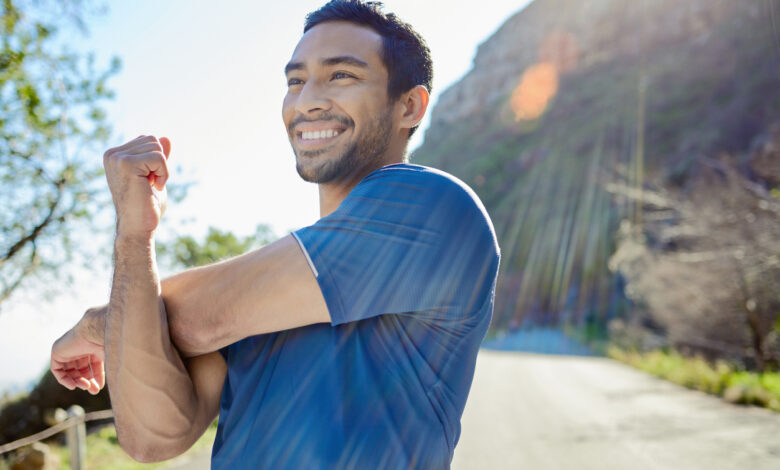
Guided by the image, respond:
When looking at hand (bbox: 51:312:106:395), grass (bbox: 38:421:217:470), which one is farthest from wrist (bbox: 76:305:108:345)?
grass (bbox: 38:421:217:470)

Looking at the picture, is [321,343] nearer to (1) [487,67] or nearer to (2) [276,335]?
(2) [276,335]

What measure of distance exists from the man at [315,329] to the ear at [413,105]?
13.8 inches

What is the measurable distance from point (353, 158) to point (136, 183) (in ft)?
1.70

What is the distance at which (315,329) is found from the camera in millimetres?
1107

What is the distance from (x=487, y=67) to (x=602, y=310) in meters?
101

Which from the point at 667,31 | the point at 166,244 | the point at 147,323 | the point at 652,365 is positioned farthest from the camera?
the point at 667,31

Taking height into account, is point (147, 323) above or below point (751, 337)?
above

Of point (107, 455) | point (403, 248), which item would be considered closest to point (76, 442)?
point (107, 455)

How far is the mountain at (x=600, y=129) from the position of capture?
39.8 metres

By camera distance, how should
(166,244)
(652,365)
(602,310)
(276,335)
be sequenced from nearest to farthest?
(276,335)
(166,244)
(652,365)
(602,310)

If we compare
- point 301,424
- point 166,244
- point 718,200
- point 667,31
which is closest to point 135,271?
point 301,424

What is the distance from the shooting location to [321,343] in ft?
3.58

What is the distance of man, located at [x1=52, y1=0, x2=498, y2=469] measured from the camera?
1024 millimetres

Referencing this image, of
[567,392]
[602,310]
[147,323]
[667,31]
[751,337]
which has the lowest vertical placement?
[602,310]
